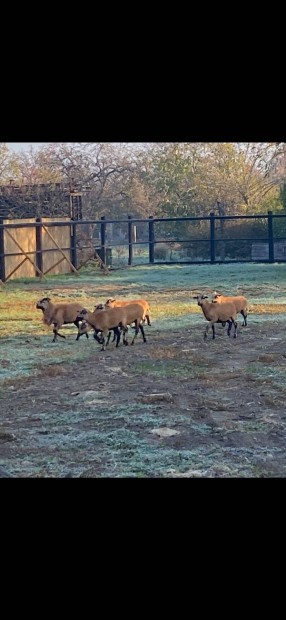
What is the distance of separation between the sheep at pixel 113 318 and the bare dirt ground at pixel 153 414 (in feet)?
0.84

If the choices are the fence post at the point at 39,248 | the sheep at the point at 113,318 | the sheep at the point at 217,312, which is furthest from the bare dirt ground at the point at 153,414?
the fence post at the point at 39,248

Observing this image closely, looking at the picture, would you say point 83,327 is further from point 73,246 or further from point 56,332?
point 73,246

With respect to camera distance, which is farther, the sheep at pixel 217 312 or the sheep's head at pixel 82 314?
the sheep at pixel 217 312

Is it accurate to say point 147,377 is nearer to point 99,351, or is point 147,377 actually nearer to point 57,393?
point 57,393

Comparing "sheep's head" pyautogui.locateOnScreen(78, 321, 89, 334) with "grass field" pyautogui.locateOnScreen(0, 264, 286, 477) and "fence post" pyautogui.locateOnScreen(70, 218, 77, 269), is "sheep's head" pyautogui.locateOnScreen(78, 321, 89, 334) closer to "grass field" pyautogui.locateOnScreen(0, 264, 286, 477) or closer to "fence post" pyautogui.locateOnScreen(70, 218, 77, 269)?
"grass field" pyautogui.locateOnScreen(0, 264, 286, 477)

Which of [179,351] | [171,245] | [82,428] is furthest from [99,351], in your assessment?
[171,245]

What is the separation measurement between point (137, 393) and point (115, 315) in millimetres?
2496

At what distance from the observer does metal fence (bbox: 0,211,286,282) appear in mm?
21328

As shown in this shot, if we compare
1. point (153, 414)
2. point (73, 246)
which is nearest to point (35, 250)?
point (73, 246)

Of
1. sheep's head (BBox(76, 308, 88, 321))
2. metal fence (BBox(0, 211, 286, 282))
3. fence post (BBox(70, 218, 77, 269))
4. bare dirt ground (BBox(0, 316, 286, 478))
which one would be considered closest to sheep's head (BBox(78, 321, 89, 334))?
sheep's head (BBox(76, 308, 88, 321))

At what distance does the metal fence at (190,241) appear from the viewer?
2133 centimetres

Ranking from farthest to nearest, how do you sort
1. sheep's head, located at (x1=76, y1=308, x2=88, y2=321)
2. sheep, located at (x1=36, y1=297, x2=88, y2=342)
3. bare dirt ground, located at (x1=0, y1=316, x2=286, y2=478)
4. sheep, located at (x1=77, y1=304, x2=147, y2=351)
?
1. sheep, located at (x1=36, y1=297, x2=88, y2=342)
2. sheep's head, located at (x1=76, y1=308, x2=88, y2=321)
3. sheep, located at (x1=77, y1=304, x2=147, y2=351)
4. bare dirt ground, located at (x1=0, y1=316, x2=286, y2=478)

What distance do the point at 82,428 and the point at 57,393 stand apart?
4.23ft

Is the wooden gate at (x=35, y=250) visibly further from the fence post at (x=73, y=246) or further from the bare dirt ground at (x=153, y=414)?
the bare dirt ground at (x=153, y=414)
